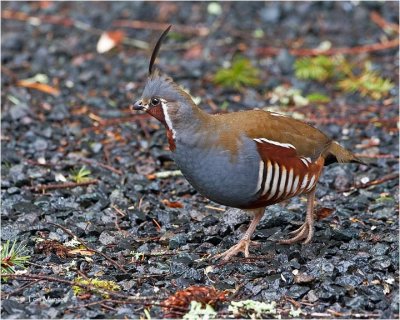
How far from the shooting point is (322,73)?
31.7ft

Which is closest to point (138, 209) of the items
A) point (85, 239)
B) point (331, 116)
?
point (85, 239)

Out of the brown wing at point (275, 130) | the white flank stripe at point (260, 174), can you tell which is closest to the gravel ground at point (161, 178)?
the white flank stripe at point (260, 174)

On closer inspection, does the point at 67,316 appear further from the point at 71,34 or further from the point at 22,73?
the point at 71,34

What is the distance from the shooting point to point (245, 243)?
587cm

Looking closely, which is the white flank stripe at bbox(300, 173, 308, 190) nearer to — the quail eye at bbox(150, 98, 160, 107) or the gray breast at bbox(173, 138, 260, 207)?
the gray breast at bbox(173, 138, 260, 207)

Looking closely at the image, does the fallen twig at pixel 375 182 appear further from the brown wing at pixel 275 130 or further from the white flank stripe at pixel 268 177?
the white flank stripe at pixel 268 177

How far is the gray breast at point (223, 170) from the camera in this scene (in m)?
5.57

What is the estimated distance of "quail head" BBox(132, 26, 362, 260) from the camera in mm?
5578

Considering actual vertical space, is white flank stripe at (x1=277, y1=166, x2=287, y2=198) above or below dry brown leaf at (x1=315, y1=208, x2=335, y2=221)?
above

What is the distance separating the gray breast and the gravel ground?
0.49 metres

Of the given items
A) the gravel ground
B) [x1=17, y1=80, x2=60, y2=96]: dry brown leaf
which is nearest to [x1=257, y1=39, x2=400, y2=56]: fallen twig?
the gravel ground

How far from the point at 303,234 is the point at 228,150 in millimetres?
993

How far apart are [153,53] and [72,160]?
2.28m

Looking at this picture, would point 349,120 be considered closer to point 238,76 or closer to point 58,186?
point 238,76
